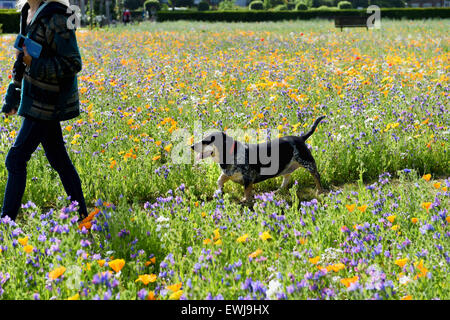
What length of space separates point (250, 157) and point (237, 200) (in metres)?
0.53

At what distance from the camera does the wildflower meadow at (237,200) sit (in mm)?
2625

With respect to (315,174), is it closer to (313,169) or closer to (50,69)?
(313,169)

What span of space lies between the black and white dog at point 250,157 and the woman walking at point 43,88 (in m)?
1.23

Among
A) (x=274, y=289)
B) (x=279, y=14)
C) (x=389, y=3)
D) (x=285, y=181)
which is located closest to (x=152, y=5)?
(x=279, y=14)

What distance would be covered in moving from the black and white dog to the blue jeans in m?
1.12

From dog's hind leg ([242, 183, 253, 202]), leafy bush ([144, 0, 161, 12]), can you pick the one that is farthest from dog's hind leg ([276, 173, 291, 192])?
leafy bush ([144, 0, 161, 12])

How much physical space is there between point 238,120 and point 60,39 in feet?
10.3

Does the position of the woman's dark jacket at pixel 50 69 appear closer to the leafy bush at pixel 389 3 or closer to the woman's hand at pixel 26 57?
the woman's hand at pixel 26 57

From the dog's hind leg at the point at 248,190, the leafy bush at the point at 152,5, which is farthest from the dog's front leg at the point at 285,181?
the leafy bush at the point at 152,5

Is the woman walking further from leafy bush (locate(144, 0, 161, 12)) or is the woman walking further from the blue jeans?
leafy bush (locate(144, 0, 161, 12))

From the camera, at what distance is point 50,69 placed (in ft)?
11.1

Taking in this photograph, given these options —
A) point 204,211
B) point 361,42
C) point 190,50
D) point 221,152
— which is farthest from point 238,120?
point 361,42
